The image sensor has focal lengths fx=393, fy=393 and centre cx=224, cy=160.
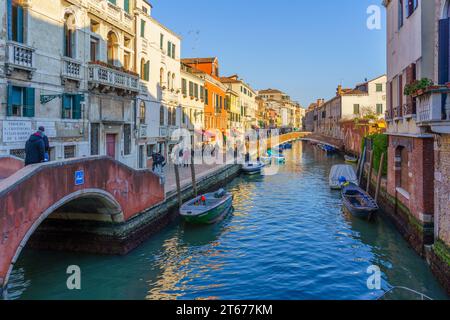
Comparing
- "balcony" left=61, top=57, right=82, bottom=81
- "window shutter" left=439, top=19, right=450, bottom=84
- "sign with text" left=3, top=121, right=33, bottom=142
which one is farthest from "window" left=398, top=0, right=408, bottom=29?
"sign with text" left=3, top=121, right=33, bottom=142

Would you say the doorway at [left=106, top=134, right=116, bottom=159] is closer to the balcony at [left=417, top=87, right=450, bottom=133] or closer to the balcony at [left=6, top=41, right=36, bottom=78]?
the balcony at [left=6, top=41, right=36, bottom=78]

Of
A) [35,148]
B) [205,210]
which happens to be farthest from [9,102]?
[205,210]

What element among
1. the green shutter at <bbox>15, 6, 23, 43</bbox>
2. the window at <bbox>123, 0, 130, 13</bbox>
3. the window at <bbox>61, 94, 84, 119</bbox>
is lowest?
the window at <bbox>61, 94, 84, 119</bbox>

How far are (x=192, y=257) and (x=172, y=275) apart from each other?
1646mm

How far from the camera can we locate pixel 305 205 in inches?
775

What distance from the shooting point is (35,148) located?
9.42 metres

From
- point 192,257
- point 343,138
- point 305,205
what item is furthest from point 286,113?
point 192,257

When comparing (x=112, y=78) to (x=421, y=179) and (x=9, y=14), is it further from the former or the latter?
(x=421, y=179)

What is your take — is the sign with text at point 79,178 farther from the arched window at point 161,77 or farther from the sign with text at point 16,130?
the arched window at point 161,77

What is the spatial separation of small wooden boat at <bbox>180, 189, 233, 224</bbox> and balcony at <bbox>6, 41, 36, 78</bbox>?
7.22 meters

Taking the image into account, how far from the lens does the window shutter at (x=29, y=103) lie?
1243 cm

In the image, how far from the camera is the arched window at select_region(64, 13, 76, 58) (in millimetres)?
14602

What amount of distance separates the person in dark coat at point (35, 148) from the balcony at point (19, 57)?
333 cm

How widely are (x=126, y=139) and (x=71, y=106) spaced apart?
4663 mm
